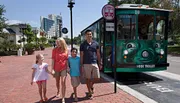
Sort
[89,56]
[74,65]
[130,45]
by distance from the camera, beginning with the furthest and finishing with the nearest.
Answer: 1. [130,45]
2. [89,56]
3. [74,65]

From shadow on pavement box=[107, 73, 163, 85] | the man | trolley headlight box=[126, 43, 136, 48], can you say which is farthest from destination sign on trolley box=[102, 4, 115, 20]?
shadow on pavement box=[107, 73, 163, 85]

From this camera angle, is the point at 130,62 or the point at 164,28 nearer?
the point at 130,62

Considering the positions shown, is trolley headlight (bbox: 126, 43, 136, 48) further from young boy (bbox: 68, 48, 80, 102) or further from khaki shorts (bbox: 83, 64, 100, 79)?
young boy (bbox: 68, 48, 80, 102)

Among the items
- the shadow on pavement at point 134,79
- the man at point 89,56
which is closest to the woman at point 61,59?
the man at point 89,56

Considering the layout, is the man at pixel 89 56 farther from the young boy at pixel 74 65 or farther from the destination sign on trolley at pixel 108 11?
the destination sign on trolley at pixel 108 11

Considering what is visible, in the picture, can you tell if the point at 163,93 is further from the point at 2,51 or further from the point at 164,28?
the point at 2,51

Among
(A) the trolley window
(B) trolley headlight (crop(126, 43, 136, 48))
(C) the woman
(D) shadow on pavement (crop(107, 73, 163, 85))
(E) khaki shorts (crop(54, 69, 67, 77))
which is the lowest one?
(D) shadow on pavement (crop(107, 73, 163, 85))

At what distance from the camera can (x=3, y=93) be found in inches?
260

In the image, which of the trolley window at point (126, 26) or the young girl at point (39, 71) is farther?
the trolley window at point (126, 26)

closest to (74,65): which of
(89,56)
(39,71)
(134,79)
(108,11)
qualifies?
(89,56)

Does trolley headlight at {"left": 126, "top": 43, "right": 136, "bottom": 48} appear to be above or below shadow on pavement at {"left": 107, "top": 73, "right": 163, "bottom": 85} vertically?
above

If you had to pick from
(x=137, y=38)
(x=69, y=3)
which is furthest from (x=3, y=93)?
(x=69, y=3)

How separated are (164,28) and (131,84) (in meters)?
3.04

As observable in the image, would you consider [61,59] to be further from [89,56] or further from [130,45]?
[130,45]
